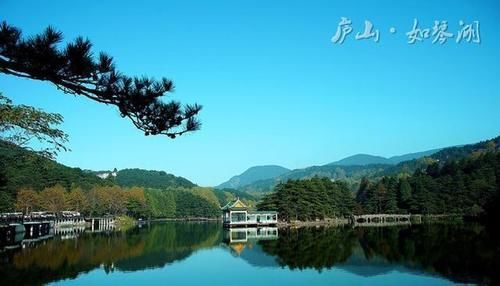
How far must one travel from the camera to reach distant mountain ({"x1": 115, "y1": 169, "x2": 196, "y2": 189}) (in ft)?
512

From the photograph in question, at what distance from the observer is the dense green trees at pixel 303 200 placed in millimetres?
53969

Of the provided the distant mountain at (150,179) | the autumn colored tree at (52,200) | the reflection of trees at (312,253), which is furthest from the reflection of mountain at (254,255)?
the distant mountain at (150,179)

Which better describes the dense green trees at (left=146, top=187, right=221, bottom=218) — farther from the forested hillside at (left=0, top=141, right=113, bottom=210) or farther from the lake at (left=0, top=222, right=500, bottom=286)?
the lake at (left=0, top=222, right=500, bottom=286)

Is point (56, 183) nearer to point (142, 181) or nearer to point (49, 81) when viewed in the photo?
point (49, 81)

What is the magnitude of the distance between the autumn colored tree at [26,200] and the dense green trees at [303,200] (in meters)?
25.5

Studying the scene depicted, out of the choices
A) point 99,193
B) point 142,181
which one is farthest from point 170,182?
point 99,193

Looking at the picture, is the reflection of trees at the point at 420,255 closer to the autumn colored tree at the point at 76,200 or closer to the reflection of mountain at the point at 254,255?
the reflection of mountain at the point at 254,255

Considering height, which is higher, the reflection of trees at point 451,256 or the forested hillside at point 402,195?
the forested hillside at point 402,195

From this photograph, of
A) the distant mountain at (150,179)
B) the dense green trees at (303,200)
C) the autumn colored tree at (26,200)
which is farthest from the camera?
the distant mountain at (150,179)

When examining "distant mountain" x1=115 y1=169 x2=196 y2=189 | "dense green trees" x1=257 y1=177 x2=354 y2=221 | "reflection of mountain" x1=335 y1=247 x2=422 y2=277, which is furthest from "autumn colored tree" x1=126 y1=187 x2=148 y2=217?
"distant mountain" x1=115 y1=169 x2=196 y2=189

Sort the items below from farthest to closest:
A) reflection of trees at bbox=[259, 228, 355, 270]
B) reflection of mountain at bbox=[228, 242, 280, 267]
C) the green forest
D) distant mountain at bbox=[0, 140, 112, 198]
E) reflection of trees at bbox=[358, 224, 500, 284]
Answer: the green forest → reflection of mountain at bbox=[228, 242, 280, 267] → reflection of trees at bbox=[259, 228, 355, 270] → distant mountain at bbox=[0, 140, 112, 198] → reflection of trees at bbox=[358, 224, 500, 284]

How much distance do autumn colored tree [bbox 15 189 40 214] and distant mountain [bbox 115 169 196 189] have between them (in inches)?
3743

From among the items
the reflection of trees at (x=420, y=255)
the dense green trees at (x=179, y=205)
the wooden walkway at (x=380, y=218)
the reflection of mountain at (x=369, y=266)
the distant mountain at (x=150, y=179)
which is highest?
the distant mountain at (x=150, y=179)

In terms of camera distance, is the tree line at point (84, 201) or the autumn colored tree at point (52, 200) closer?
the tree line at point (84, 201)
